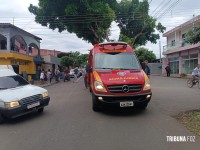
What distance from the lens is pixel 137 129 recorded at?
259 inches

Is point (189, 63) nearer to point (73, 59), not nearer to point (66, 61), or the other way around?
point (66, 61)

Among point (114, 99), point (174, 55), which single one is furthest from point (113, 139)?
point (174, 55)

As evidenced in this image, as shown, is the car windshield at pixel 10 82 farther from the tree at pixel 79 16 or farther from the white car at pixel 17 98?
the tree at pixel 79 16

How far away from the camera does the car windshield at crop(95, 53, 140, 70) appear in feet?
30.3

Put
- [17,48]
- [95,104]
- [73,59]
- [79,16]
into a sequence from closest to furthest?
[95,104]
[79,16]
[17,48]
[73,59]

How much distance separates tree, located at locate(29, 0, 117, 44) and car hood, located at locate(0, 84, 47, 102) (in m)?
19.5

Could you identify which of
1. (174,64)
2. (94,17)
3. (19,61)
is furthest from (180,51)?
(19,61)

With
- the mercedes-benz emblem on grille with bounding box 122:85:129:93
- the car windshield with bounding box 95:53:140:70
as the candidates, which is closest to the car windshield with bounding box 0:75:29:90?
the car windshield with bounding box 95:53:140:70

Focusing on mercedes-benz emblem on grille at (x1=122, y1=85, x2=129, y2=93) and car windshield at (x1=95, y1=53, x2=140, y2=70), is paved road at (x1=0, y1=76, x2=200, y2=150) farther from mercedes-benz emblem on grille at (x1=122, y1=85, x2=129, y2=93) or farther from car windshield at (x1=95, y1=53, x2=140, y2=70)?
car windshield at (x1=95, y1=53, x2=140, y2=70)

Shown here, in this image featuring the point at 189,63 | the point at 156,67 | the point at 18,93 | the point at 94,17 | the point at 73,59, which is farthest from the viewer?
the point at 73,59

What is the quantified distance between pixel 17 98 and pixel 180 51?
108 ft

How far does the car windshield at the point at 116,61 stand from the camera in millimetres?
9242

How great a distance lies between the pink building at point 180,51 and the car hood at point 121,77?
23357 millimetres

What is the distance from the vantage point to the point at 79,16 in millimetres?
28328
